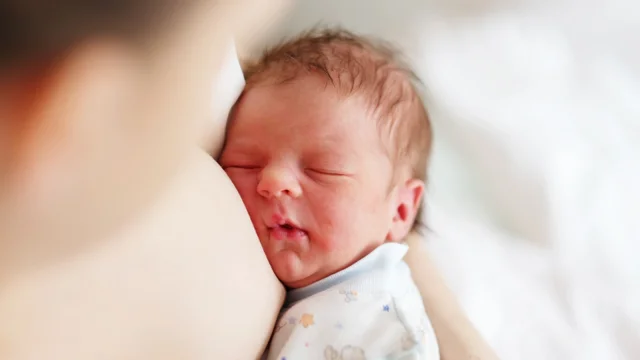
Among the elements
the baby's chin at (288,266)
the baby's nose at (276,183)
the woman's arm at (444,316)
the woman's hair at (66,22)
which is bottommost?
the woman's arm at (444,316)

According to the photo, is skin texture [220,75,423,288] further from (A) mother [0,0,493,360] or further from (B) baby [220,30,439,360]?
(A) mother [0,0,493,360]

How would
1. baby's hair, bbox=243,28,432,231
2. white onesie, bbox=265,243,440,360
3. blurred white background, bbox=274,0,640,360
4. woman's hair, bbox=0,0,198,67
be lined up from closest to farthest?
woman's hair, bbox=0,0,198,67, white onesie, bbox=265,243,440,360, baby's hair, bbox=243,28,432,231, blurred white background, bbox=274,0,640,360

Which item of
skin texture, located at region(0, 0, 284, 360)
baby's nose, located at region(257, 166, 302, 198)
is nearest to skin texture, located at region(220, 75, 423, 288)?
baby's nose, located at region(257, 166, 302, 198)

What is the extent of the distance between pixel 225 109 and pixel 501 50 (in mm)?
716

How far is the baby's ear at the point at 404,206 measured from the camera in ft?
2.70

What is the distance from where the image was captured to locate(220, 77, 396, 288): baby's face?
677mm

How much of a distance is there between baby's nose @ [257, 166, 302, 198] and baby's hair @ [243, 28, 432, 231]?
0.13m

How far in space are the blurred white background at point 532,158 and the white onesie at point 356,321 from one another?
23 cm

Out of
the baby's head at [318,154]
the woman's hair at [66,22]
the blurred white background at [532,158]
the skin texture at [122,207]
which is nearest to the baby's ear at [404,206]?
the baby's head at [318,154]

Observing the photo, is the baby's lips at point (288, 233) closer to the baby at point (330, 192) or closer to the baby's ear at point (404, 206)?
the baby at point (330, 192)

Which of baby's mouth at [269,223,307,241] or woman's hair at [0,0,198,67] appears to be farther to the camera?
baby's mouth at [269,223,307,241]

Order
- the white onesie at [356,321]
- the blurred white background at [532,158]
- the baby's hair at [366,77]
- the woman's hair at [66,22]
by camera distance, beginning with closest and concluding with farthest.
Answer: the woman's hair at [66,22] < the white onesie at [356,321] < the baby's hair at [366,77] < the blurred white background at [532,158]

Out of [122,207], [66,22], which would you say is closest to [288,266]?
[122,207]

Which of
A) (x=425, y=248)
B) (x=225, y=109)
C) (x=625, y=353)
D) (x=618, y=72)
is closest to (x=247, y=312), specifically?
(x=225, y=109)
